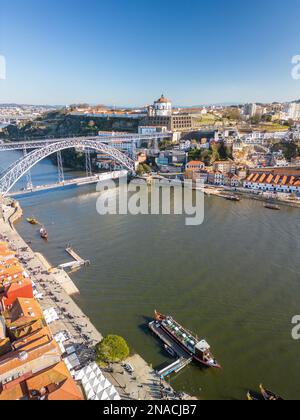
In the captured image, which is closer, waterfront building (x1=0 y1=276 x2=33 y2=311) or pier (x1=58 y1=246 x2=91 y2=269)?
waterfront building (x1=0 y1=276 x2=33 y2=311)

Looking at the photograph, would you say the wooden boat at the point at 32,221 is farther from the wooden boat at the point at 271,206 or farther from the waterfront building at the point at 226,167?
the waterfront building at the point at 226,167

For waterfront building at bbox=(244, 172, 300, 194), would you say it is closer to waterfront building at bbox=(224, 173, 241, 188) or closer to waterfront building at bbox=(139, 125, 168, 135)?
waterfront building at bbox=(224, 173, 241, 188)

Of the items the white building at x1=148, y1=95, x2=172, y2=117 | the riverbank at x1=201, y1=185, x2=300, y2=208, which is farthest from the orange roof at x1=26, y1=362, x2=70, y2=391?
the white building at x1=148, y1=95, x2=172, y2=117

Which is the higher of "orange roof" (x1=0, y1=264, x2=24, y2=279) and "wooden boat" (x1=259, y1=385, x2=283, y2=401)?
"orange roof" (x1=0, y1=264, x2=24, y2=279)

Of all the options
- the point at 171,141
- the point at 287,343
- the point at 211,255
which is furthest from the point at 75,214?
the point at 171,141

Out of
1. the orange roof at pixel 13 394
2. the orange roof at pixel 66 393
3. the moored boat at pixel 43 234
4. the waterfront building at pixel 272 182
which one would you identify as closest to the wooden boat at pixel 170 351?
the orange roof at pixel 66 393

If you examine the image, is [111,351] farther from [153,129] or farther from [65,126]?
[65,126]
